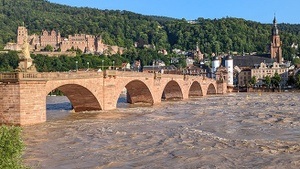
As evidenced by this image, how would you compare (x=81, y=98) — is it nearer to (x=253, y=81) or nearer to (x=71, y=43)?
(x=253, y=81)

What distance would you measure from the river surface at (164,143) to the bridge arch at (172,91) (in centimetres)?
3690

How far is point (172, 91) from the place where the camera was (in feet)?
270

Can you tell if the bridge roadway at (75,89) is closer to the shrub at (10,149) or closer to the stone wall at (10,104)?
the stone wall at (10,104)

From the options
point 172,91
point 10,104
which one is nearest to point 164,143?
point 10,104

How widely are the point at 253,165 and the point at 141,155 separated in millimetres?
5799

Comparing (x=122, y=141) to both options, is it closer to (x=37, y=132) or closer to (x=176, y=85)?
(x=37, y=132)

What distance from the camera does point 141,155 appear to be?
24062 millimetres

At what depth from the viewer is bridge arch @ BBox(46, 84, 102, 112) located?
44.4m

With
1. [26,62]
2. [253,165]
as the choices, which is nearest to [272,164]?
[253,165]

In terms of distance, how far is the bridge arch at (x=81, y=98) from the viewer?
146ft

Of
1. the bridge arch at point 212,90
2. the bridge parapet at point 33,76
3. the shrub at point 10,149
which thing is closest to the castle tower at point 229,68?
the bridge arch at point 212,90

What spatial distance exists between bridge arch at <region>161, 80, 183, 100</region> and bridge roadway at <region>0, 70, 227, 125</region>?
0.76 feet

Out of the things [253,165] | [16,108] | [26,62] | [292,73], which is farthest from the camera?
[292,73]

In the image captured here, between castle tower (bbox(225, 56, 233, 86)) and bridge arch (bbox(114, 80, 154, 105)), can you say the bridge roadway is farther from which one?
castle tower (bbox(225, 56, 233, 86))
